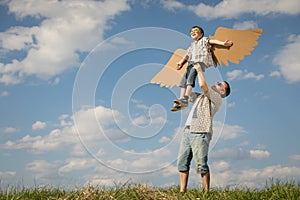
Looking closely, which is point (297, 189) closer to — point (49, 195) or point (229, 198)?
point (229, 198)

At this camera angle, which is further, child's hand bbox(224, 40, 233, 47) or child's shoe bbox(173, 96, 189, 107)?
child's hand bbox(224, 40, 233, 47)

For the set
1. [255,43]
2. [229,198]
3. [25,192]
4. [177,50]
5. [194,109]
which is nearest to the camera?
[229,198]

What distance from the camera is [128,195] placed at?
5.50 metres

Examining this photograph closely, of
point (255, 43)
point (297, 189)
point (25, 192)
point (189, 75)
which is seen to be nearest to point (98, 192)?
point (25, 192)

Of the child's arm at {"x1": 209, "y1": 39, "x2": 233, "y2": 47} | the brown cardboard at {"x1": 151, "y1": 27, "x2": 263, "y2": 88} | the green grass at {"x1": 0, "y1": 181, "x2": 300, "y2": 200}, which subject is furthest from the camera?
the brown cardboard at {"x1": 151, "y1": 27, "x2": 263, "y2": 88}

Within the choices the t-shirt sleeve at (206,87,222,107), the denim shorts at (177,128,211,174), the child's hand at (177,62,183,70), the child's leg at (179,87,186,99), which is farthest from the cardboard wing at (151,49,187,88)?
the denim shorts at (177,128,211,174)

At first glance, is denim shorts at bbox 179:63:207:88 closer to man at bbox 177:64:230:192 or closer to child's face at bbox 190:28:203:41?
man at bbox 177:64:230:192

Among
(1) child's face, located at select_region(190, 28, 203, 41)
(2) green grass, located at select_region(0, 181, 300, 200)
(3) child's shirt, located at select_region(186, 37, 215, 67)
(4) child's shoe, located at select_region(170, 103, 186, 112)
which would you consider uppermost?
(1) child's face, located at select_region(190, 28, 203, 41)

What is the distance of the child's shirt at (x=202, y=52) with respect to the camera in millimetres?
6125

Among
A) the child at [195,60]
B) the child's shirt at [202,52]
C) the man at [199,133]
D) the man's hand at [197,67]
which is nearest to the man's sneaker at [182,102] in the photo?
the child at [195,60]

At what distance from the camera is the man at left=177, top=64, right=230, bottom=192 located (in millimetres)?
5605

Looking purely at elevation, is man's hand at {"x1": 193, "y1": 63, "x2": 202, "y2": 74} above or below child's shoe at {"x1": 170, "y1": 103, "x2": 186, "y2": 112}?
above

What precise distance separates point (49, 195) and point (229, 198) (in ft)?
8.17

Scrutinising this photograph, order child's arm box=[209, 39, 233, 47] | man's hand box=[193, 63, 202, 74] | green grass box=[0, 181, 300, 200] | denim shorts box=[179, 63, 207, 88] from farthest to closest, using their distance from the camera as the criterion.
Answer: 1. child's arm box=[209, 39, 233, 47]
2. denim shorts box=[179, 63, 207, 88]
3. man's hand box=[193, 63, 202, 74]
4. green grass box=[0, 181, 300, 200]
